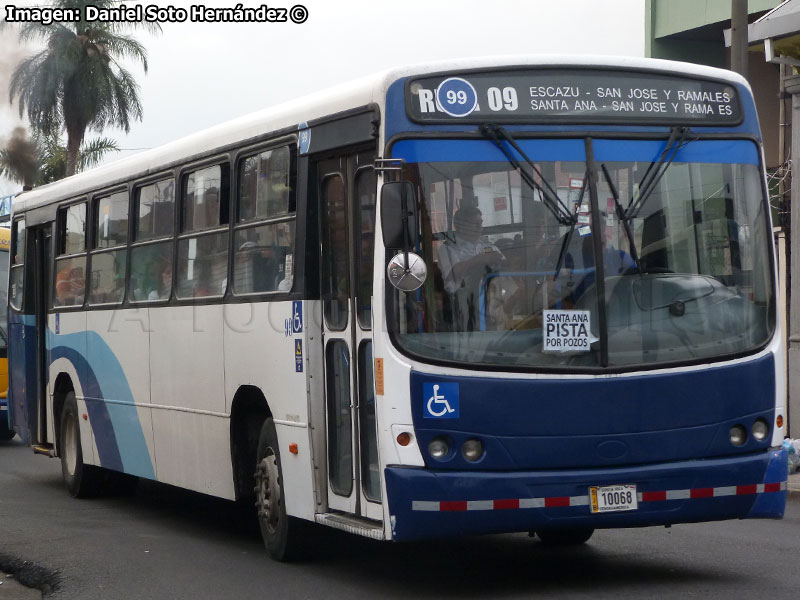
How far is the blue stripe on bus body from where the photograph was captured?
793 centimetres

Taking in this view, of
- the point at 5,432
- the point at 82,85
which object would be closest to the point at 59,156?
the point at 82,85

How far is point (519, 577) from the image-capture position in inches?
345

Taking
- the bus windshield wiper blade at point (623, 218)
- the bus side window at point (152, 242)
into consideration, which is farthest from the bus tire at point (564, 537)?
the bus side window at point (152, 242)

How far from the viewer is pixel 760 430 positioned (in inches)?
324

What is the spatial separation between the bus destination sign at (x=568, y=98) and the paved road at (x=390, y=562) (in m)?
2.62

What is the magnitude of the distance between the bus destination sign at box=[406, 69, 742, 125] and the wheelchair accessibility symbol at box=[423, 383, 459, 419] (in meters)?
1.44

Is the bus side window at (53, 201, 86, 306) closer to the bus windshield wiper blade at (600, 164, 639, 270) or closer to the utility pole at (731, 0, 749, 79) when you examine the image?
the utility pole at (731, 0, 749, 79)

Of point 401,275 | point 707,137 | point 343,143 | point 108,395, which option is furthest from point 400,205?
point 108,395

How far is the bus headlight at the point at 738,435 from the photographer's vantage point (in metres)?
8.14

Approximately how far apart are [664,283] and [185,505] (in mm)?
6672

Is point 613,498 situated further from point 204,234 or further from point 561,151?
point 204,234

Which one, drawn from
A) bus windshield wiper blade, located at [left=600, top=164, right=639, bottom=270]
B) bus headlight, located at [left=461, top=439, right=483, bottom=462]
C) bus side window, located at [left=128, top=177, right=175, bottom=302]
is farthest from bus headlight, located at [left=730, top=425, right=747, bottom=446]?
bus side window, located at [left=128, top=177, right=175, bottom=302]

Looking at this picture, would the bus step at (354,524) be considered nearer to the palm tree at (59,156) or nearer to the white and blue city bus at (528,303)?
the white and blue city bus at (528,303)

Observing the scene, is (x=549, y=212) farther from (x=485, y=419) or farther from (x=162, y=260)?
(x=162, y=260)
